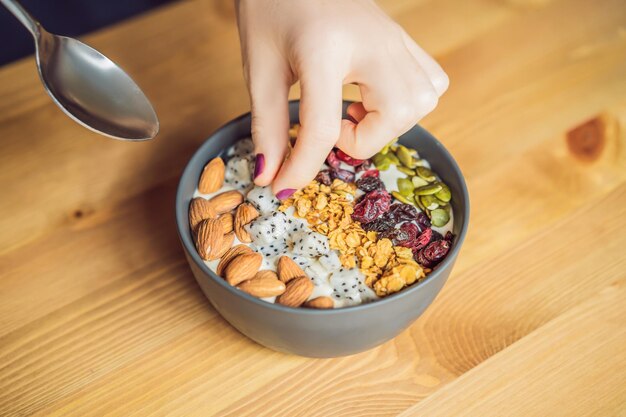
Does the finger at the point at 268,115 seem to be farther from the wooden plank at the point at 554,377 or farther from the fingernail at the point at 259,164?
the wooden plank at the point at 554,377

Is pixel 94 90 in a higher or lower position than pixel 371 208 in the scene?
higher

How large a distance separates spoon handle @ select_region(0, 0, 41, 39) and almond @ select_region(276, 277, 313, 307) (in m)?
Answer: 0.40

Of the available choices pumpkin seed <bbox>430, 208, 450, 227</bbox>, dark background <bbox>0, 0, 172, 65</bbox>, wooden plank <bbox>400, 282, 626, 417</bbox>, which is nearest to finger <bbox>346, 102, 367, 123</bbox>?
pumpkin seed <bbox>430, 208, 450, 227</bbox>

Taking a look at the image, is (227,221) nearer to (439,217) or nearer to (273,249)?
(273,249)

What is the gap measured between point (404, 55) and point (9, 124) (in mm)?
649

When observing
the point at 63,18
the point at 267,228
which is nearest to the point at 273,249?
the point at 267,228

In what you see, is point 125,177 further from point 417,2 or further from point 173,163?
point 417,2

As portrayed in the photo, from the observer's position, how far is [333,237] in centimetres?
71

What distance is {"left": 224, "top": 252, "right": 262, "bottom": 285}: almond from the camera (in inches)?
26.1

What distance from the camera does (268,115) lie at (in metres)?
0.70

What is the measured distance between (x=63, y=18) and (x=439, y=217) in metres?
0.99

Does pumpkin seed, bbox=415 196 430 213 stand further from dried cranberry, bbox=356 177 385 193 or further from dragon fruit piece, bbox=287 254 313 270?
dragon fruit piece, bbox=287 254 313 270

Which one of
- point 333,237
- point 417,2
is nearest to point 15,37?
point 417,2

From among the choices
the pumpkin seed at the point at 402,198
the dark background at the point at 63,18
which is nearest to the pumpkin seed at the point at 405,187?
the pumpkin seed at the point at 402,198
